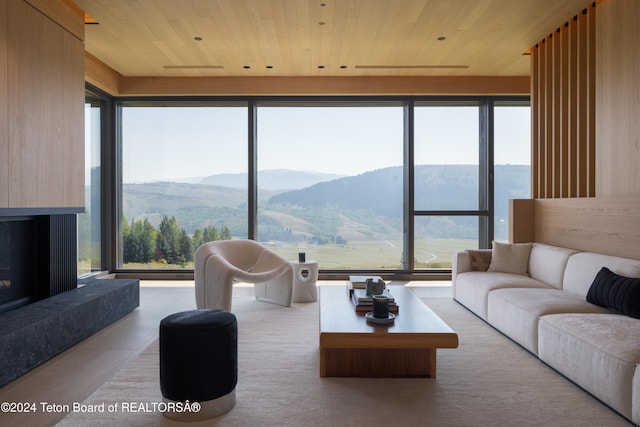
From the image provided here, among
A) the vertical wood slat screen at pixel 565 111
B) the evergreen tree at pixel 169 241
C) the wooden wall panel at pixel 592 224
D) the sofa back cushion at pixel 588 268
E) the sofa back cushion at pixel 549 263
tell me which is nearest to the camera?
the sofa back cushion at pixel 588 268

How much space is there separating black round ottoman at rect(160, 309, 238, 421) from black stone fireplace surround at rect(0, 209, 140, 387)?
1.20 metres

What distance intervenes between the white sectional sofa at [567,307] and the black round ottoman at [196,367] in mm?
2022

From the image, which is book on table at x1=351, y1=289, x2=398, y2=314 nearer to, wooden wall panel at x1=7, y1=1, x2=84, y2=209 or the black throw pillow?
the black throw pillow

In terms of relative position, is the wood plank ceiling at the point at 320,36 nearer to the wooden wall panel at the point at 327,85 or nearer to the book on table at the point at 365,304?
the wooden wall panel at the point at 327,85

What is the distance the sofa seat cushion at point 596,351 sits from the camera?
6.86 feet

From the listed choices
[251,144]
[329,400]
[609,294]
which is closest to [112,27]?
[251,144]

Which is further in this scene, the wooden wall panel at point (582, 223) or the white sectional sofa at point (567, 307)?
the wooden wall panel at point (582, 223)

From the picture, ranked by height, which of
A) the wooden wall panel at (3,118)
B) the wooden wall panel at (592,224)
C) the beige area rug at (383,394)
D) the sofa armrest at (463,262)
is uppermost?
the wooden wall panel at (3,118)

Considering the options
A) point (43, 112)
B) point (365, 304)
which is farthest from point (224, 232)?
point (365, 304)

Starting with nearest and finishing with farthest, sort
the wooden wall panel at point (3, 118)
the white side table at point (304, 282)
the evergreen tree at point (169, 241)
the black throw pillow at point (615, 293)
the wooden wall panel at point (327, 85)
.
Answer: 1. the black throw pillow at point (615, 293)
2. the wooden wall panel at point (3, 118)
3. the white side table at point (304, 282)
4. the wooden wall panel at point (327, 85)
5. the evergreen tree at point (169, 241)

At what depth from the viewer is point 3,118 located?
295 cm

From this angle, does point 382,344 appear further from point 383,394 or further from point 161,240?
point 161,240

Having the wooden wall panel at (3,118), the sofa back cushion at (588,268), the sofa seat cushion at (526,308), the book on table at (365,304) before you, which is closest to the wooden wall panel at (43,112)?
the wooden wall panel at (3,118)

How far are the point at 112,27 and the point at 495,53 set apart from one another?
4.40 m
